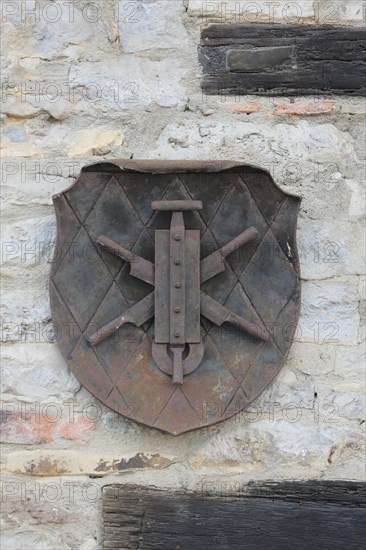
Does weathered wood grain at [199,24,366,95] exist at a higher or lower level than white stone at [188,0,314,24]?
lower

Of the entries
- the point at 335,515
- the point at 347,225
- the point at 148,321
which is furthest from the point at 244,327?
the point at 335,515

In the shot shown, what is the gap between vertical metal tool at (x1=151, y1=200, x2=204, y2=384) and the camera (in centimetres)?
196

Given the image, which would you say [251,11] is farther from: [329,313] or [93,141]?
[329,313]

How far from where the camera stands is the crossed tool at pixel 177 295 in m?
1.96

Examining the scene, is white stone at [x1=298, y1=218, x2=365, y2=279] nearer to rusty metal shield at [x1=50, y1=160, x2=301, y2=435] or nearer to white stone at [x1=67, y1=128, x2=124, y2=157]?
rusty metal shield at [x1=50, y1=160, x2=301, y2=435]

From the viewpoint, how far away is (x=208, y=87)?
210cm

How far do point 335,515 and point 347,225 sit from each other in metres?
0.84

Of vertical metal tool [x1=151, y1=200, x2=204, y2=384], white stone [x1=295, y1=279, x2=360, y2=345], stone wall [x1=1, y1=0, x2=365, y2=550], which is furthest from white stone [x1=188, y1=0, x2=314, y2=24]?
white stone [x1=295, y1=279, x2=360, y2=345]

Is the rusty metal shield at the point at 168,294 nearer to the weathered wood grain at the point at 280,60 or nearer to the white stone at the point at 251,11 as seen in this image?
the weathered wood grain at the point at 280,60

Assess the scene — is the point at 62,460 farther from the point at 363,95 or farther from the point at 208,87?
the point at 363,95

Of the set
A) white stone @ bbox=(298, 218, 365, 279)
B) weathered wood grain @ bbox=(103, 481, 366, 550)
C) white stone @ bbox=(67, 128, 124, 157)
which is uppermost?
white stone @ bbox=(67, 128, 124, 157)

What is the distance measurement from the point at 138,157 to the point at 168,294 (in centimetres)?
42

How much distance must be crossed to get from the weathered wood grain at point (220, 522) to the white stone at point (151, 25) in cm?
130

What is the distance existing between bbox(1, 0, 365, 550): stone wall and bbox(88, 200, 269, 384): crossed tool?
0.21m
